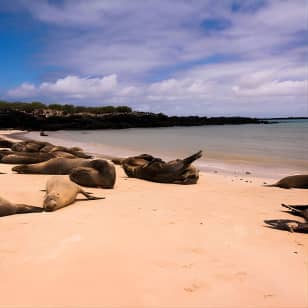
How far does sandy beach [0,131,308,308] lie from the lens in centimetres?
293

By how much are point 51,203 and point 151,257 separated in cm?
257

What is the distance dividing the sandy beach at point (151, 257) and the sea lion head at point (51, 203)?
0.22m

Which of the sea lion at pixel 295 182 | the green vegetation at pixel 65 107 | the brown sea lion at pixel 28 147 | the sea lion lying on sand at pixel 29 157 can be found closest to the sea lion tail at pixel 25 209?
the sea lion lying on sand at pixel 29 157

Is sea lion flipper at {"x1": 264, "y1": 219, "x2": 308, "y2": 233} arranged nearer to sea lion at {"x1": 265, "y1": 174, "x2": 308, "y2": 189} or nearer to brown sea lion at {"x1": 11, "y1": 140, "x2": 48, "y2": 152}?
sea lion at {"x1": 265, "y1": 174, "x2": 308, "y2": 189}

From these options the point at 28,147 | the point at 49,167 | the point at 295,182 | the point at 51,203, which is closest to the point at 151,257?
the point at 51,203

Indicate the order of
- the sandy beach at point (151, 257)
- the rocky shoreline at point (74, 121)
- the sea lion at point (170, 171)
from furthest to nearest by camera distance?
the rocky shoreline at point (74, 121) < the sea lion at point (170, 171) < the sandy beach at point (151, 257)

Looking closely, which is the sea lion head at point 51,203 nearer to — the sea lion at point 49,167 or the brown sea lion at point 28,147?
the sea lion at point 49,167

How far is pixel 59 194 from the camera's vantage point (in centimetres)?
616

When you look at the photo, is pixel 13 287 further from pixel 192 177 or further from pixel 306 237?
pixel 192 177

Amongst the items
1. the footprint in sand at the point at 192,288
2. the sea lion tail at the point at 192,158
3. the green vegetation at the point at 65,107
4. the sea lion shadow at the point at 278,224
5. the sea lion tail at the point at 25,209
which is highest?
the green vegetation at the point at 65,107

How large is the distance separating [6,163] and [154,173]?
4.88 meters

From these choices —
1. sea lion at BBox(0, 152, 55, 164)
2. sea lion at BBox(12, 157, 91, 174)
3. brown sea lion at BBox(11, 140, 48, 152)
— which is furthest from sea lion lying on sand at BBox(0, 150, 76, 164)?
brown sea lion at BBox(11, 140, 48, 152)

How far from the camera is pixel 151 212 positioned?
570 centimetres

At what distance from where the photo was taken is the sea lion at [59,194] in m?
5.80
